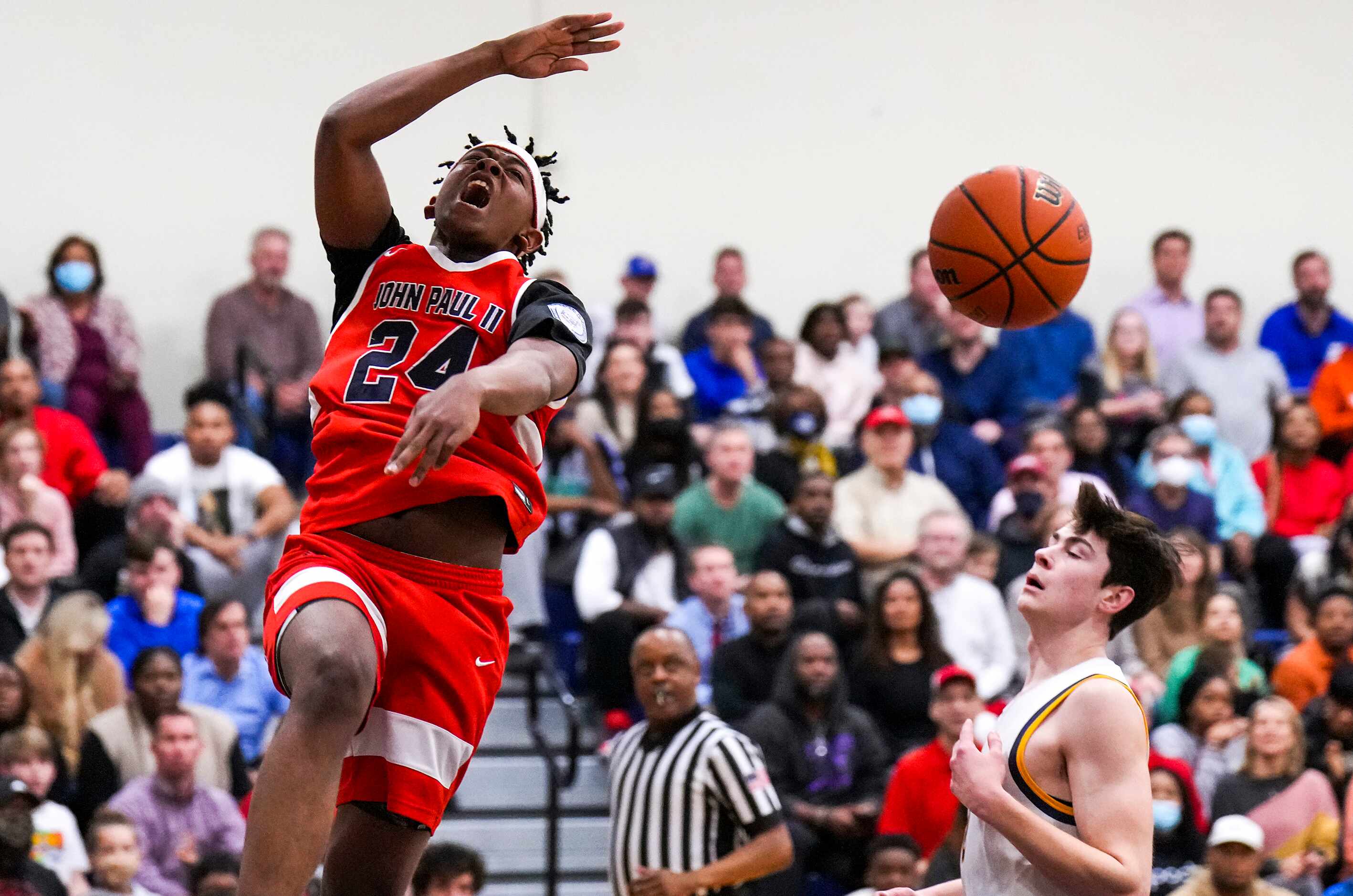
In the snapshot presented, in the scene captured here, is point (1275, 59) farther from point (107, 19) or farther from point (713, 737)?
point (713, 737)

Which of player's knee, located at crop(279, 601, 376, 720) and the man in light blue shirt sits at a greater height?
player's knee, located at crop(279, 601, 376, 720)

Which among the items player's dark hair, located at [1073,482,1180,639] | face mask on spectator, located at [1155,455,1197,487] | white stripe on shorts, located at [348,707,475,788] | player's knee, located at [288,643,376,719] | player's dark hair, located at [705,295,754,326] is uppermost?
player's dark hair, located at [705,295,754,326]

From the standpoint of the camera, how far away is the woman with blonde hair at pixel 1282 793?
25.9 feet

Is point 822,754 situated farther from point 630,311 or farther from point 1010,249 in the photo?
point 630,311

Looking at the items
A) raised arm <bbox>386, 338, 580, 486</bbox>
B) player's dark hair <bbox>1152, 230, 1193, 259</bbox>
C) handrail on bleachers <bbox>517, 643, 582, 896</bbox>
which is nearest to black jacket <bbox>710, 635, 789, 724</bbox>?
handrail on bleachers <bbox>517, 643, 582, 896</bbox>

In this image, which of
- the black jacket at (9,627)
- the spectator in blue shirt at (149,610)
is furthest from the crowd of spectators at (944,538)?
the black jacket at (9,627)

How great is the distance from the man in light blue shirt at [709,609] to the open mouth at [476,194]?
493 cm

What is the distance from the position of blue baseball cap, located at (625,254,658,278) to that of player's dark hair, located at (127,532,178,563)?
460 cm

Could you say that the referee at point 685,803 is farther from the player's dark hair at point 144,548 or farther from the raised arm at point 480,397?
the player's dark hair at point 144,548

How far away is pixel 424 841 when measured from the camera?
4188 millimetres

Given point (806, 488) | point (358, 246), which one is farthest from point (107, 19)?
point (358, 246)

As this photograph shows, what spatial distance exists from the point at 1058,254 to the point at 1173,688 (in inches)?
171

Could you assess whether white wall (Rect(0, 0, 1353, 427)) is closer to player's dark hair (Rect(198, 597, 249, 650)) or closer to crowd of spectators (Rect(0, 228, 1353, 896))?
crowd of spectators (Rect(0, 228, 1353, 896))

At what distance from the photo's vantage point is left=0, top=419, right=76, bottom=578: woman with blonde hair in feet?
30.9
